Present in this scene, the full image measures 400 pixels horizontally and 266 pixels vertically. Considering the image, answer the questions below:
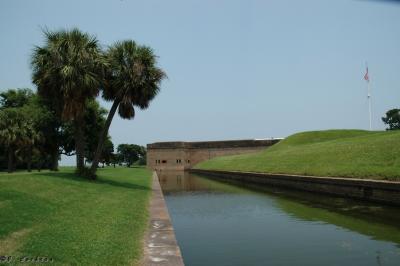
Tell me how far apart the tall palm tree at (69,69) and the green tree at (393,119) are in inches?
2752

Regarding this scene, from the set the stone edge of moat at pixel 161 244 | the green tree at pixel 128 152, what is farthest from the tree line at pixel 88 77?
the green tree at pixel 128 152

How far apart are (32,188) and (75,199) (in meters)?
1.32

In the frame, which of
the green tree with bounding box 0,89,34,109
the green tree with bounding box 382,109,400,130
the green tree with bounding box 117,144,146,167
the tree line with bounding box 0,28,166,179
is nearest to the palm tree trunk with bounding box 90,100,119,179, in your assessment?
the tree line with bounding box 0,28,166,179

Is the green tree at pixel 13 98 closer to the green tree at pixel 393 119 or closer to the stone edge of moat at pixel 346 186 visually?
the stone edge of moat at pixel 346 186

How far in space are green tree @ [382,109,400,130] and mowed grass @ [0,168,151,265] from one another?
74.1m

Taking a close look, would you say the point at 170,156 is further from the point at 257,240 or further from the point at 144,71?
the point at 257,240

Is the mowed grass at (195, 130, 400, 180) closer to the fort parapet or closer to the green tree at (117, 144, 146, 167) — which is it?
the fort parapet

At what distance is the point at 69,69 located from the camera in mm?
17875

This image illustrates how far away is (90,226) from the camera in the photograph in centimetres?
817

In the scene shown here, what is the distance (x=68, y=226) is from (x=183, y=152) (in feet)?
227

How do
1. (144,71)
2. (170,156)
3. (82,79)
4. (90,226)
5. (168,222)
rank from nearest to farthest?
(90,226) → (168,222) → (82,79) → (144,71) → (170,156)

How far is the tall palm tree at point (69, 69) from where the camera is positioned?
1820 centimetres

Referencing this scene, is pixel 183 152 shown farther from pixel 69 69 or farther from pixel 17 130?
pixel 69 69

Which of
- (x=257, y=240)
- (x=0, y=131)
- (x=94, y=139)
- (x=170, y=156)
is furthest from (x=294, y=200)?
(x=170, y=156)
